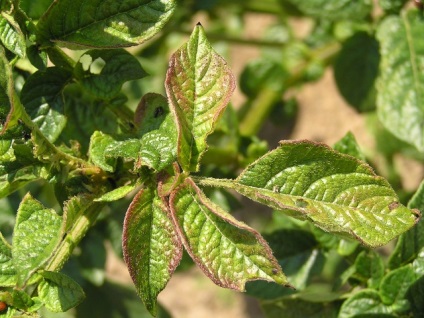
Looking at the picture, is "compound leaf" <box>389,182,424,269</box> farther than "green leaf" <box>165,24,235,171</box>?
Yes

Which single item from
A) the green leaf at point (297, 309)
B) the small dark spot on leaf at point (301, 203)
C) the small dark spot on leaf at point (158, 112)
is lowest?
the green leaf at point (297, 309)

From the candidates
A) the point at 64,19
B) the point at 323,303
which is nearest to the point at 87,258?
the point at 323,303

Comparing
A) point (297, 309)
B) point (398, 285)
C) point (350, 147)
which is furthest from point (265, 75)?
point (398, 285)

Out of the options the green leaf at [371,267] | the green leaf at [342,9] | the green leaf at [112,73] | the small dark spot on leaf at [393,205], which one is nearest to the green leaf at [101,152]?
the green leaf at [112,73]

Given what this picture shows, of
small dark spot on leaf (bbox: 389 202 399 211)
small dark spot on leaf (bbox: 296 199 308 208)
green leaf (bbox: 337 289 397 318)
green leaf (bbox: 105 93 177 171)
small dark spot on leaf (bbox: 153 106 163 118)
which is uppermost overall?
small dark spot on leaf (bbox: 153 106 163 118)

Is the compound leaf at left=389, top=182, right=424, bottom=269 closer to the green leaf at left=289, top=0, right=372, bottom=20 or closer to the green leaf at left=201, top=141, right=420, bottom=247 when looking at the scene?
the green leaf at left=201, top=141, right=420, bottom=247

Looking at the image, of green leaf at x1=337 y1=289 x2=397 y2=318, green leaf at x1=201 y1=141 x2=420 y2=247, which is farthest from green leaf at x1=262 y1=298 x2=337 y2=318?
green leaf at x1=201 y1=141 x2=420 y2=247

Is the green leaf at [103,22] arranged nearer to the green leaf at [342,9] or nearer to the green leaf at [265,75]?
the green leaf at [342,9]

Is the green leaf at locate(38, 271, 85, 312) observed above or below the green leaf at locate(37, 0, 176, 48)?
below
